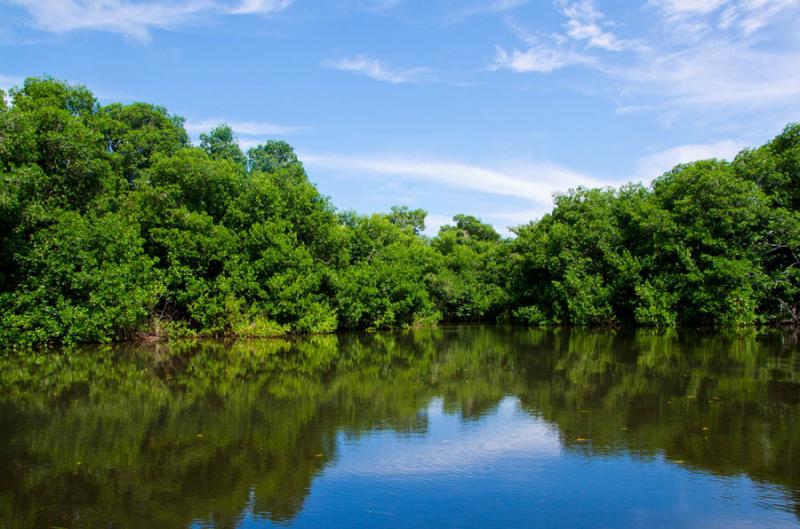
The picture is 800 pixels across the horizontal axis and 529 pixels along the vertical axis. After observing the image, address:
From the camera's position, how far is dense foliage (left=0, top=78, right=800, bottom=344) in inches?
822

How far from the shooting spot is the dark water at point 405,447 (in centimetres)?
559

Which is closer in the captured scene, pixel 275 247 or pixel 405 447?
pixel 405 447

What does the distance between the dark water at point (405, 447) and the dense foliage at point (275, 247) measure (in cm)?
704

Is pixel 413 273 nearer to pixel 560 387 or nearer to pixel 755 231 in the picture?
pixel 755 231

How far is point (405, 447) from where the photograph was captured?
785cm

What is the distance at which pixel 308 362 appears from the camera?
1725 cm

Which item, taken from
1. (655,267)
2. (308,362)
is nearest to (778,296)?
(655,267)

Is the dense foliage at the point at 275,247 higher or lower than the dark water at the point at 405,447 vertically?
higher

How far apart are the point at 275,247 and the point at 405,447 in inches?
804

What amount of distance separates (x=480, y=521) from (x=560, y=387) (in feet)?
24.2

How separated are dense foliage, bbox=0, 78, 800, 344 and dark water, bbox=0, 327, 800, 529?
23.1 feet

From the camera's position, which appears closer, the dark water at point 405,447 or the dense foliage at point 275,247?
the dark water at point 405,447

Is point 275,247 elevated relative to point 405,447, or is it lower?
elevated

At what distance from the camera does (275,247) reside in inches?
1067
